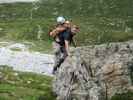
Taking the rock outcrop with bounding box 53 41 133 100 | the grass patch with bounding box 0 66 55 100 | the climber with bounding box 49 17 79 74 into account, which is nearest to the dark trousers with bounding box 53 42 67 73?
the climber with bounding box 49 17 79 74

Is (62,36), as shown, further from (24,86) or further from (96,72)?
(24,86)

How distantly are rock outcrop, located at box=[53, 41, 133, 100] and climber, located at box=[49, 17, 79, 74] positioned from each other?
836 millimetres

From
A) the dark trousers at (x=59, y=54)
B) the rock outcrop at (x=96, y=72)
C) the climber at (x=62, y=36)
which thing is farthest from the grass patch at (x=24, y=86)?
the climber at (x=62, y=36)

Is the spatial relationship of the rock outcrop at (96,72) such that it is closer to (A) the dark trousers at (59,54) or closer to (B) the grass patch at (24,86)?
(A) the dark trousers at (59,54)

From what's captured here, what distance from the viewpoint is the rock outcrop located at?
3194cm

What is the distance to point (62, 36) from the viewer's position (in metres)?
34.9

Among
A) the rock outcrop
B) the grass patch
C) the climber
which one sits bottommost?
the grass patch

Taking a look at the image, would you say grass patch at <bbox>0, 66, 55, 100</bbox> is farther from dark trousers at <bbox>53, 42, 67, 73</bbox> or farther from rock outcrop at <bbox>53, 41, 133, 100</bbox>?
dark trousers at <bbox>53, 42, 67, 73</bbox>

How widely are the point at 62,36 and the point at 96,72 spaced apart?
3.54m

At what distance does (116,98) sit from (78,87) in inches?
111

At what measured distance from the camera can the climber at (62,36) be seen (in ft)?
113

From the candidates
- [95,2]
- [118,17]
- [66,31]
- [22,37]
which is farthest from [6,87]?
[95,2]

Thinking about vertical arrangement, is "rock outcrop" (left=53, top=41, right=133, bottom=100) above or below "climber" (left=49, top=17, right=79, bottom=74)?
below

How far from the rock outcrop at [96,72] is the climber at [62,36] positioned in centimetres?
84
